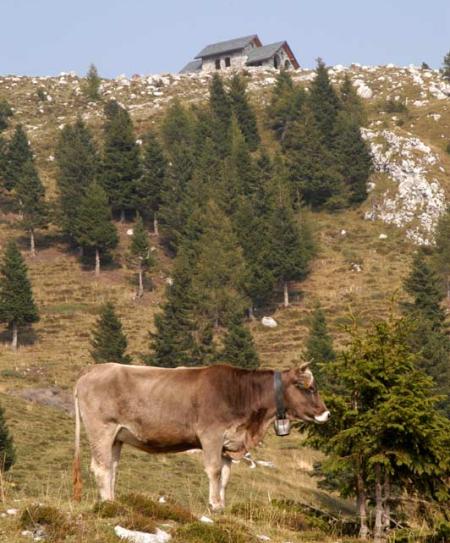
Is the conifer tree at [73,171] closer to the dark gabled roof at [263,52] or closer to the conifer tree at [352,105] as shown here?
the conifer tree at [352,105]

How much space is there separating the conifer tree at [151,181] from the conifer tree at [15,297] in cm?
3245

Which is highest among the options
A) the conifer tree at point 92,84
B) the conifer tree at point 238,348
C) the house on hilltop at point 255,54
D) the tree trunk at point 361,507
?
the house on hilltop at point 255,54

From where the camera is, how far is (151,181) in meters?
106

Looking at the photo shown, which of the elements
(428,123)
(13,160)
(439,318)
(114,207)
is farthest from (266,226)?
(428,123)

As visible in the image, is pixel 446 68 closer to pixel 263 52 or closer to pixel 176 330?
pixel 263 52

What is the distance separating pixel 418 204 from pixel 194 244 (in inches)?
1558

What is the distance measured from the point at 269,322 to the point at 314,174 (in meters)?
34.8

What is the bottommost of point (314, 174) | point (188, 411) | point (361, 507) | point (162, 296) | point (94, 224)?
point (162, 296)

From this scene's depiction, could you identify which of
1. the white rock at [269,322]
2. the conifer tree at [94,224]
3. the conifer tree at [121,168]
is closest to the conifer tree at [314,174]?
the conifer tree at [121,168]

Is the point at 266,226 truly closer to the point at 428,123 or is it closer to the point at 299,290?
the point at 299,290

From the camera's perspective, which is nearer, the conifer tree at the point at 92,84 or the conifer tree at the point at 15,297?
the conifer tree at the point at 15,297

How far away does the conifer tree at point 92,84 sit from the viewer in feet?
588

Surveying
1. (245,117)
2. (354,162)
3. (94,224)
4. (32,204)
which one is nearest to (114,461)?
(94,224)

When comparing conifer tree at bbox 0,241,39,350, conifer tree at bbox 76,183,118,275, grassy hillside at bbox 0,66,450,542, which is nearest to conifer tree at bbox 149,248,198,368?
grassy hillside at bbox 0,66,450,542
